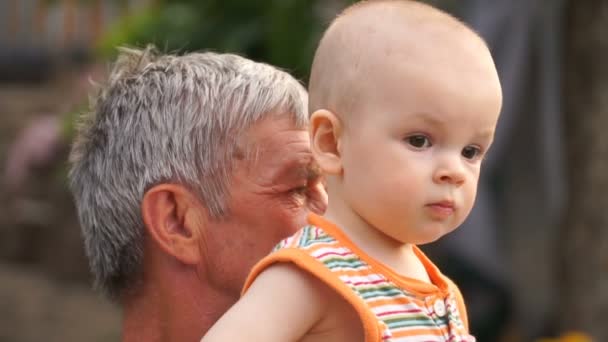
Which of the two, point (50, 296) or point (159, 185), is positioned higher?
point (159, 185)

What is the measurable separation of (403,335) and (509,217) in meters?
4.84

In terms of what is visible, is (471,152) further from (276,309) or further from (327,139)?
(276,309)

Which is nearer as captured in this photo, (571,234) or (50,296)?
(571,234)

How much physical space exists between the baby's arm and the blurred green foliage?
15.4ft

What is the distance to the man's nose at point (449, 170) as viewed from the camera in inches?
85.0

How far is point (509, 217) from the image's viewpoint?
697 cm

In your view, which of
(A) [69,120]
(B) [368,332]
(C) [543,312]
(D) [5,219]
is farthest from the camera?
(D) [5,219]

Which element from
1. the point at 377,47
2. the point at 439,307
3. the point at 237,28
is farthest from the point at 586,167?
the point at 377,47

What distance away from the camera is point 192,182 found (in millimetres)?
2768

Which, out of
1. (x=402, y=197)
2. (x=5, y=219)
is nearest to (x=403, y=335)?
(x=402, y=197)

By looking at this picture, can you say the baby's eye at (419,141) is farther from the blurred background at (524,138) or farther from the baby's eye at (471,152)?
the blurred background at (524,138)

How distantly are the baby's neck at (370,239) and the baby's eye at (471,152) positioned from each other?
0.18m

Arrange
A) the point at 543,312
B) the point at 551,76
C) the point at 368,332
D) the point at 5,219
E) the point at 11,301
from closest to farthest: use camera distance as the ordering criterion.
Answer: the point at 368,332, the point at 551,76, the point at 543,312, the point at 11,301, the point at 5,219

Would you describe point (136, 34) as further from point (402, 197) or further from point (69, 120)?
point (402, 197)
